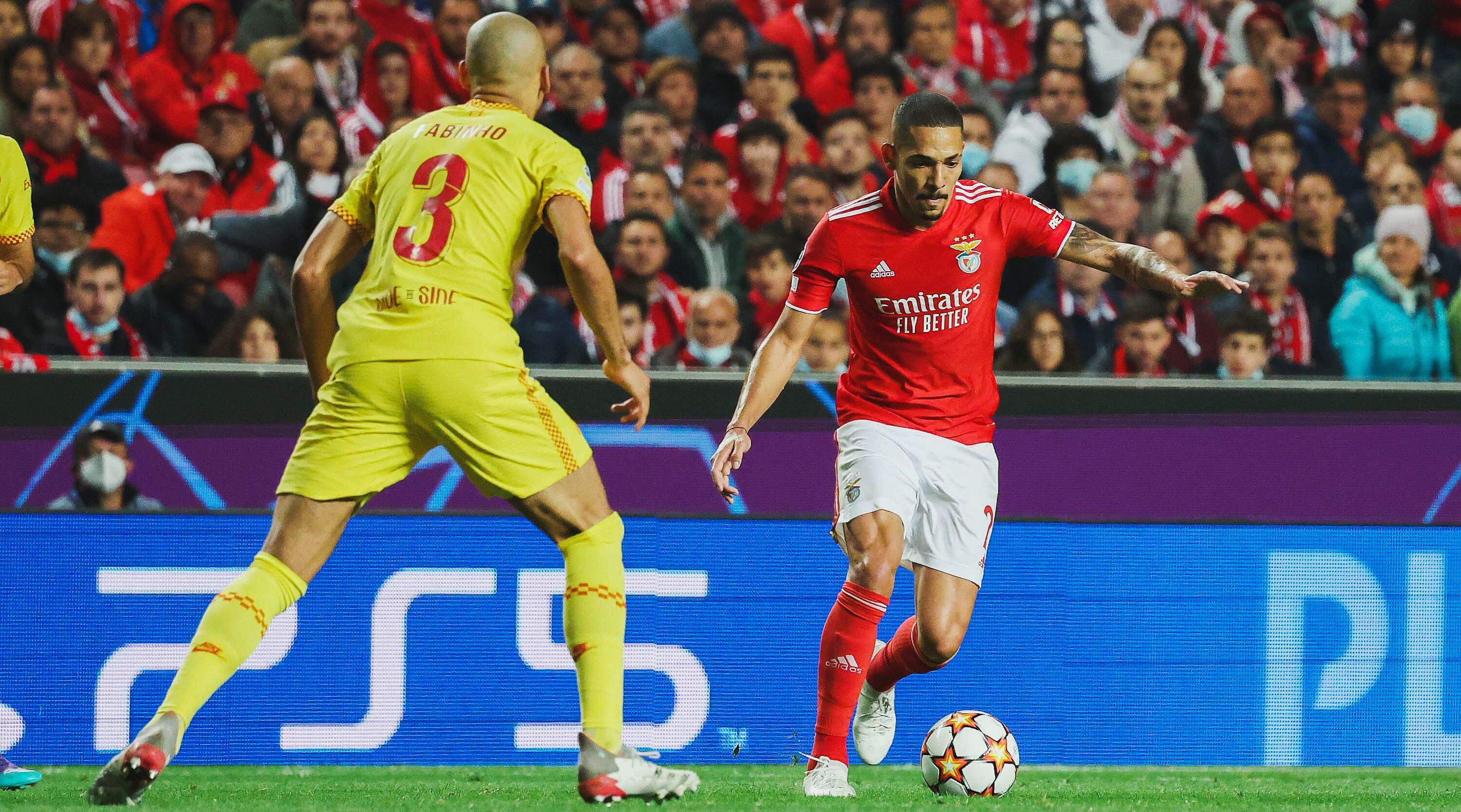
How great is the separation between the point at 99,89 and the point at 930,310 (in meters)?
5.66

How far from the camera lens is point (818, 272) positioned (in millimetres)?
5168

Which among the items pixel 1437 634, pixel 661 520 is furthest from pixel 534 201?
pixel 1437 634

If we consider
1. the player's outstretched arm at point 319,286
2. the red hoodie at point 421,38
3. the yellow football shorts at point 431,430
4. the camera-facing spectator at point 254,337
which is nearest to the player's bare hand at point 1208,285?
the yellow football shorts at point 431,430

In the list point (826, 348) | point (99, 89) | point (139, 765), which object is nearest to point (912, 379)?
point (826, 348)

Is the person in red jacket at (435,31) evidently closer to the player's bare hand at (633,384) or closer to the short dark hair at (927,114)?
the short dark hair at (927,114)

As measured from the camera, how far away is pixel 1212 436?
6.50 m

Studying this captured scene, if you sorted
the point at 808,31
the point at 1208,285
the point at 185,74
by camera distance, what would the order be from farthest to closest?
the point at 808,31 → the point at 185,74 → the point at 1208,285

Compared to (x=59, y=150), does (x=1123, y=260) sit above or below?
below

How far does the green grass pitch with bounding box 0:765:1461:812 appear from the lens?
15.4ft

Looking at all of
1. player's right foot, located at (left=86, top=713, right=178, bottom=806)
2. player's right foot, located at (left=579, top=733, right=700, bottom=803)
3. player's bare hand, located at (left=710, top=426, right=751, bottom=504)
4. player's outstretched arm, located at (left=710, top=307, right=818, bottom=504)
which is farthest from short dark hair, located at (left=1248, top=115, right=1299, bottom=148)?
player's right foot, located at (left=86, top=713, right=178, bottom=806)

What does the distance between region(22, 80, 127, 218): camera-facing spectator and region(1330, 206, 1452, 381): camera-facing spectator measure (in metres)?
5.78

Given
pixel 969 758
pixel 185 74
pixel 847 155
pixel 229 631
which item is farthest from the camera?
pixel 185 74

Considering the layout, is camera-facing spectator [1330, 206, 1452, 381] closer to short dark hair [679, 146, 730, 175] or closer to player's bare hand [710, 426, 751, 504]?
short dark hair [679, 146, 730, 175]

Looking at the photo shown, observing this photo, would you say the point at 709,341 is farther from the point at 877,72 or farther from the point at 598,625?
the point at 598,625
